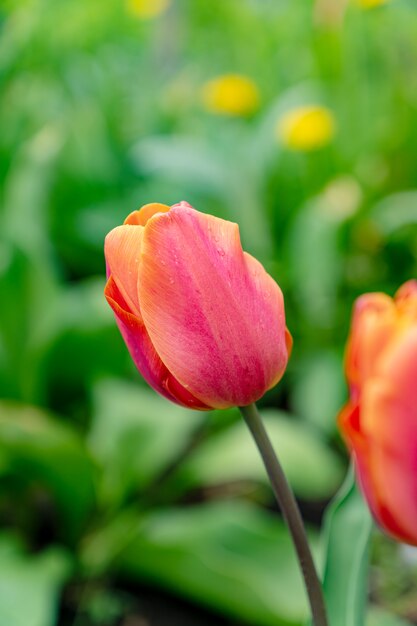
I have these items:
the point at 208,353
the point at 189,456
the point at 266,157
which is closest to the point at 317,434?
the point at 189,456

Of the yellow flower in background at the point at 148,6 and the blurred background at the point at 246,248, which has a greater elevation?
the yellow flower in background at the point at 148,6

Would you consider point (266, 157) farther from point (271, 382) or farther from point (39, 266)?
point (271, 382)

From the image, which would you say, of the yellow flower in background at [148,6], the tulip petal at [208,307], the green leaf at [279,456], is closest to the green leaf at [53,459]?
the green leaf at [279,456]

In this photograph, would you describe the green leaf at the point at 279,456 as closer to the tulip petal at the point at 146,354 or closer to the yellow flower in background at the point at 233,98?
the tulip petal at the point at 146,354

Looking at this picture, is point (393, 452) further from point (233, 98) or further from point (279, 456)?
point (233, 98)

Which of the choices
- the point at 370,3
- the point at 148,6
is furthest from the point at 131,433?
the point at 148,6
